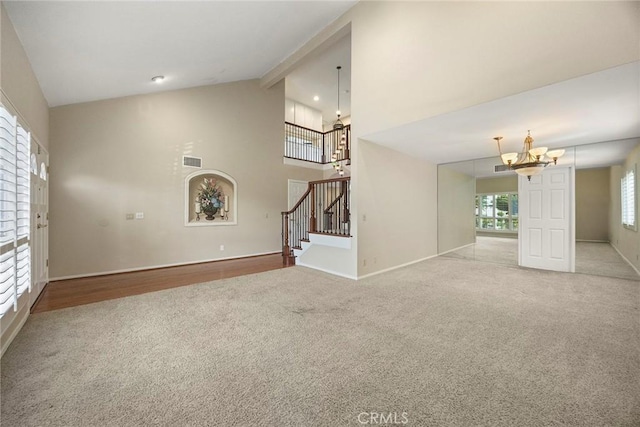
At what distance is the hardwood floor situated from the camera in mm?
3820

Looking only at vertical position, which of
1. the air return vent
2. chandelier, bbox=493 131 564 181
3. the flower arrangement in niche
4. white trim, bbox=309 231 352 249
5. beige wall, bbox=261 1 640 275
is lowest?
white trim, bbox=309 231 352 249

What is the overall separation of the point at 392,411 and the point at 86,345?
110 inches

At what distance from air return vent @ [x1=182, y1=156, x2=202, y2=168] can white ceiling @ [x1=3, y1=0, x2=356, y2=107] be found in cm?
151

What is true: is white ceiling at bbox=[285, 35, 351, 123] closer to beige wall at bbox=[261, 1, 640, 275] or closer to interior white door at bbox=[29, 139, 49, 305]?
beige wall at bbox=[261, 1, 640, 275]

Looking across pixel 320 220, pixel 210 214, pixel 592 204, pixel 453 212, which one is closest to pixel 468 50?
pixel 320 220

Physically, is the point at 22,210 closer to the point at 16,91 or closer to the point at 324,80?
the point at 16,91

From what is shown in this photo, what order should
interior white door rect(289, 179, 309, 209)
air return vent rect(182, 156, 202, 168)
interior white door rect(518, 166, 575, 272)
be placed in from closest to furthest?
interior white door rect(518, 166, 575, 272), air return vent rect(182, 156, 202, 168), interior white door rect(289, 179, 309, 209)

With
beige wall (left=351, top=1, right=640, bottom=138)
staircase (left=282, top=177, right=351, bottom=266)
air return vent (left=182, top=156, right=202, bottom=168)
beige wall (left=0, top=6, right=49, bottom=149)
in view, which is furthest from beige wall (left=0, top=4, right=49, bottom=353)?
beige wall (left=351, top=1, right=640, bottom=138)

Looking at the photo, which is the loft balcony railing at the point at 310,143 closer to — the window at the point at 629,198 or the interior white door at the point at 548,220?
the interior white door at the point at 548,220

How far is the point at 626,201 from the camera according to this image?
4.83 meters

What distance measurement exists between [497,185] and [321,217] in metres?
4.45

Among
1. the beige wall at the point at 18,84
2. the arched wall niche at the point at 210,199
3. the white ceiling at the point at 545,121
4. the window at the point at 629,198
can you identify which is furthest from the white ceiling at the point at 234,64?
the arched wall niche at the point at 210,199

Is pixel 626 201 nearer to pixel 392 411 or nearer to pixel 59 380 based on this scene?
pixel 392 411

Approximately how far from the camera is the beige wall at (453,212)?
6.97m
